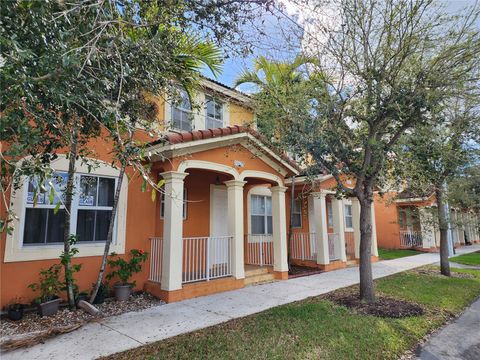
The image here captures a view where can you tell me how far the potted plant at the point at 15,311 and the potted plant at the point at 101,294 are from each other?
139cm

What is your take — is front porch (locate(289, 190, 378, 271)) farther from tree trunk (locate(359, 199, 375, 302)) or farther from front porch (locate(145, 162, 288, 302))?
tree trunk (locate(359, 199, 375, 302))

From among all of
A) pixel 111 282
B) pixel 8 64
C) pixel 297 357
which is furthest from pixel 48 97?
pixel 111 282

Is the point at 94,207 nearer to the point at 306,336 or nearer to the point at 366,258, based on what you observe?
the point at 306,336

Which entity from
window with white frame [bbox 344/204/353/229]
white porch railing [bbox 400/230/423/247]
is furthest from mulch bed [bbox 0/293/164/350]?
white porch railing [bbox 400/230/423/247]

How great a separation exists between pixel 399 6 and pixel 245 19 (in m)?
3.66

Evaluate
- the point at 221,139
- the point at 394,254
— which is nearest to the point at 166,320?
the point at 221,139

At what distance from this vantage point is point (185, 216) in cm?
977

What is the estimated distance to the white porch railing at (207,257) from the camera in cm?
830

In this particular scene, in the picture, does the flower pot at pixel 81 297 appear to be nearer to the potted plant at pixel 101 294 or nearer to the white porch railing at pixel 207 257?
the potted plant at pixel 101 294

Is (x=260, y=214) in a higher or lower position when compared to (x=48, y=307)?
higher

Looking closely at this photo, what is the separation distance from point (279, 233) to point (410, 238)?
626 inches

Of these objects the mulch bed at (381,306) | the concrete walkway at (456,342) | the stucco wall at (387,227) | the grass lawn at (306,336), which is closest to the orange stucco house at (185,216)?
the grass lawn at (306,336)

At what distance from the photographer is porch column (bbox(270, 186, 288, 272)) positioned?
9969 millimetres

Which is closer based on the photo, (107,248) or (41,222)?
(41,222)
